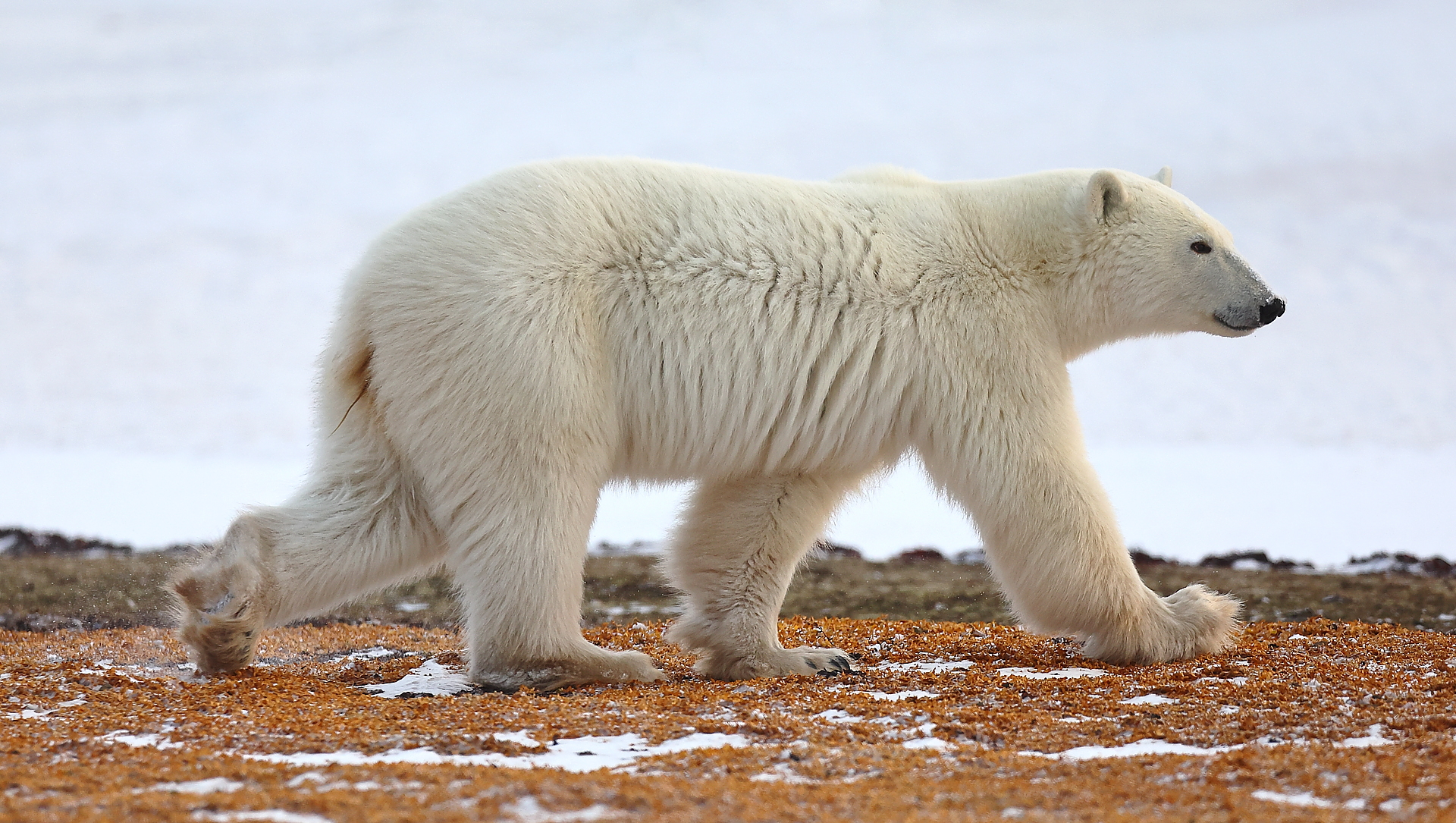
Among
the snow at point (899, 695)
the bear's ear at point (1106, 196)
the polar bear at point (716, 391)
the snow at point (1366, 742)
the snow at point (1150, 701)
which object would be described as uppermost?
the bear's ear at point (1106, 196)

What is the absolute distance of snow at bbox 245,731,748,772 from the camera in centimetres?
330

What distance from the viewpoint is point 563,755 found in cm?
343

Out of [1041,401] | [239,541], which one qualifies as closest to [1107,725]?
[1041,401]

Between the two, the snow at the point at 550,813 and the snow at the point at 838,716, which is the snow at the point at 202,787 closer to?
the snow at the point at 550,813

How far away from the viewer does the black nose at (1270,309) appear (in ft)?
17.4

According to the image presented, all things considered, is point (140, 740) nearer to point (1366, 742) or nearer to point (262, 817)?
point (262, 817)

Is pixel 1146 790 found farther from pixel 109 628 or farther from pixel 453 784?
pixel 109 628

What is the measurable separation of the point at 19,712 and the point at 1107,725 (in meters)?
3.63

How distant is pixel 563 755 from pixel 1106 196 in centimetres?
348

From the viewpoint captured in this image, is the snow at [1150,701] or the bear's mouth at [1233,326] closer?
the snow at [1150,701]

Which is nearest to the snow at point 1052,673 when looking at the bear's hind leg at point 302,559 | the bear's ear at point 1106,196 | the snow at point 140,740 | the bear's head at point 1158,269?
the bear's head at point 1158,269

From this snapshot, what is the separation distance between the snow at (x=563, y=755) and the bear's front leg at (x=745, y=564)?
4.99ft

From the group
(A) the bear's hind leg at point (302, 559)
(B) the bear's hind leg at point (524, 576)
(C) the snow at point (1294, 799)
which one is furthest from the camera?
(A) the bear's hind leg at point (302, 559)

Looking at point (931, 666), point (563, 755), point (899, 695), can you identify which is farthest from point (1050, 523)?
point (563, 755)
